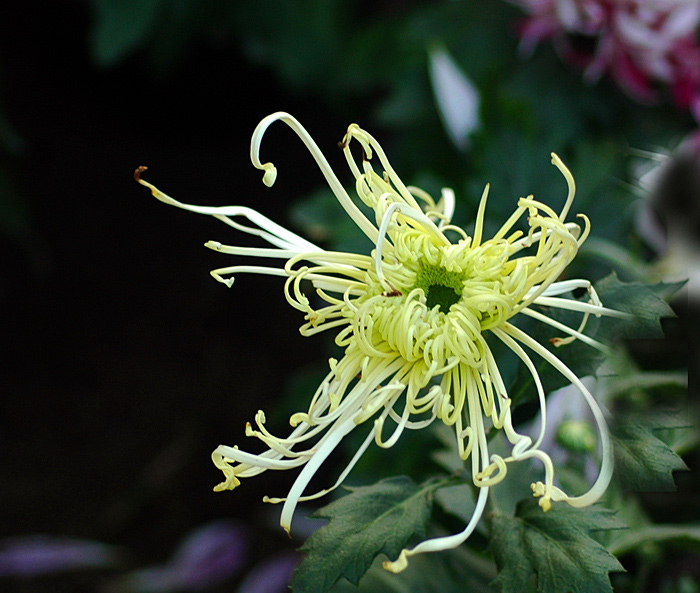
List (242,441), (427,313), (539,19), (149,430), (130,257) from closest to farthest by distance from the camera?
(427,313) → (539,19) → (242,441) → (149,430) → (130,257)

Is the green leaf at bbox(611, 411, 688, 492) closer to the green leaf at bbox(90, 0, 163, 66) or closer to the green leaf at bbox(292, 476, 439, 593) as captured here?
the green leaf at bbox(292, 476, 439, 593)

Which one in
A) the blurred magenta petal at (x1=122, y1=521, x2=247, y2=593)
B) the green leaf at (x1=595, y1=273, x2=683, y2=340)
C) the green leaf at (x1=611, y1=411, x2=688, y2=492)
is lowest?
the blurred magenta petal at (x1=122, y1=521, x2=247, y2=593)

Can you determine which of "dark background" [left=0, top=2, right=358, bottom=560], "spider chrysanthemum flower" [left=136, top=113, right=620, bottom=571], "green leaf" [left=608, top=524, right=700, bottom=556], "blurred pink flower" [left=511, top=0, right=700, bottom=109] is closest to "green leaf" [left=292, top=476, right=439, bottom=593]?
"spider chrysanthemum flower" [left=136, top=113, right=620, bottom=571]

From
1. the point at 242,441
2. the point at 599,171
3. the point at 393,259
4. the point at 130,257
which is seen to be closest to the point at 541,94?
the point at 599,171

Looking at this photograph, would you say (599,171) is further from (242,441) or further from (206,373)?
(206,373)

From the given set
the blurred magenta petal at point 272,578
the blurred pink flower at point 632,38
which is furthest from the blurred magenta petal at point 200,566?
the blurred pink flower at point 632,38

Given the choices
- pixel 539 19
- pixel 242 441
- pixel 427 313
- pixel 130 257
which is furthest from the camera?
pixel 130 257
